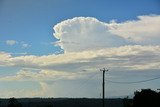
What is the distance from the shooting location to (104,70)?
310 feet

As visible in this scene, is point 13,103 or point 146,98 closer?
point 146,98

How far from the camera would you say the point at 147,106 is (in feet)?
268

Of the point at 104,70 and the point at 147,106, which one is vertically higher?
the point at 104,70

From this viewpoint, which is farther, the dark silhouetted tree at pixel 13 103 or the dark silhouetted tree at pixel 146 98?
the dark silhouetted tree at pixel 13 103

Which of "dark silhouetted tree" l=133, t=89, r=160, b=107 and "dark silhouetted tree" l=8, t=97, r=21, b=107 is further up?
"dark silhouetted tree" l=8, t=97, r=21, b=107

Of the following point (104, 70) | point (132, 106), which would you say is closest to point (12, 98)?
point (104, 70)

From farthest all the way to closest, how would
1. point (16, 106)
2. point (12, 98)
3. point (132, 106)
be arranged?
point (12, 98)
point (16, 106)
point (132, 106)

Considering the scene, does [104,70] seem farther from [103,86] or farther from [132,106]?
[132,106]

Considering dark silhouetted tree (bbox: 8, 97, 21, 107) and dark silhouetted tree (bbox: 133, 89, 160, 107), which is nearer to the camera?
dark silhouetted tree (bbox: 133, 89, 160, 107)

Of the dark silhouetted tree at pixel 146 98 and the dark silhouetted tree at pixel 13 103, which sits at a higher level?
the dark silhouetted tree at pixel 13 103

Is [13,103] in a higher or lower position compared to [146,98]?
higher

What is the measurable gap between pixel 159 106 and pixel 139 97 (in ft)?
15.7

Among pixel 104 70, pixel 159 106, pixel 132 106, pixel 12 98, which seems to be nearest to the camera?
pixel 159 106

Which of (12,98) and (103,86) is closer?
(103,86)
